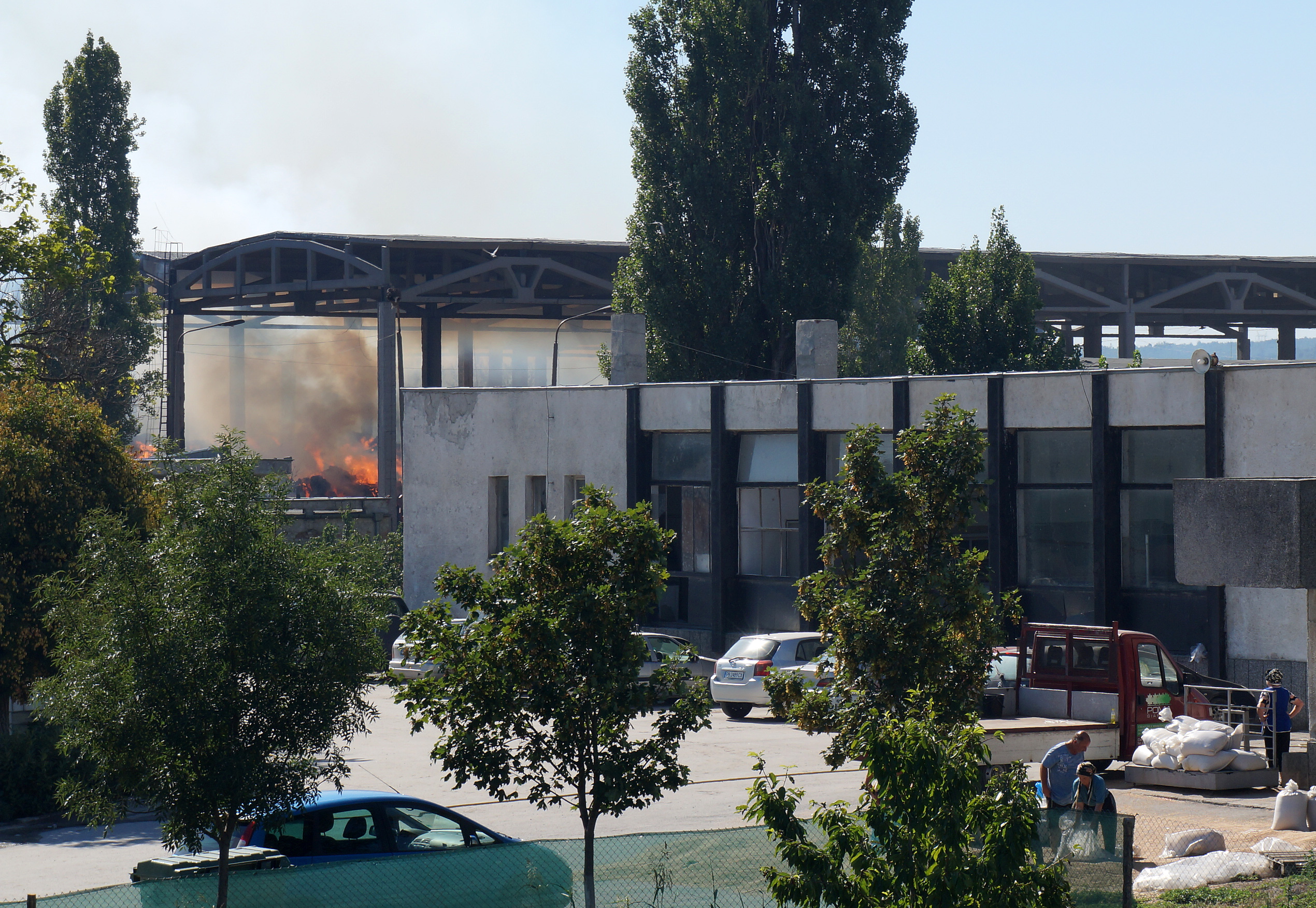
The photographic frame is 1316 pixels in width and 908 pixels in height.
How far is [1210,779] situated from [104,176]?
151ft

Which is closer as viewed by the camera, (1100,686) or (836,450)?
(1100,686)

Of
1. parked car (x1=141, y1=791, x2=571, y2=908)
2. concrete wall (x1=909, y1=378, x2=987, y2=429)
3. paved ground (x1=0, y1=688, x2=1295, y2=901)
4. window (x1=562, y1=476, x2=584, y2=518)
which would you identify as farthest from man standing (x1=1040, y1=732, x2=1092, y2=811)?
window (x1=562, y1=476, x2=584, y2=518)

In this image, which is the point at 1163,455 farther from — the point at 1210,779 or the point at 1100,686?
the point at 1210,779

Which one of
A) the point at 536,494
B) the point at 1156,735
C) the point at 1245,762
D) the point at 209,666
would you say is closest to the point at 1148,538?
the point at 1156,735

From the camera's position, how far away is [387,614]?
11766 mm

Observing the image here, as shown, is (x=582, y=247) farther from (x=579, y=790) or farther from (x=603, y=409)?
(x=579, y=790)

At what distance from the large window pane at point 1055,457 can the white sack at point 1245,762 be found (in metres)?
9.02

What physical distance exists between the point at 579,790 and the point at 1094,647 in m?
11.8

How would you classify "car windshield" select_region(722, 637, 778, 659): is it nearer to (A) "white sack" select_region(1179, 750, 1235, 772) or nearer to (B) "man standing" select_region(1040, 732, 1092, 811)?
(A) "white sack" select_region(1179, 750, 1235, 772)

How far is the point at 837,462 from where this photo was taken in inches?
1207

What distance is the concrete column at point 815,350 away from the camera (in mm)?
32938

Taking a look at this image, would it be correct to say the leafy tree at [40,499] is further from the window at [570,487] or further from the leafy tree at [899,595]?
the window at [570,487]

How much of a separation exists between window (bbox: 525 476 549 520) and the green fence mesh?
22.6 meters

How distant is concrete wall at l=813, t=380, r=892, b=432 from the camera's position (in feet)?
97.2
